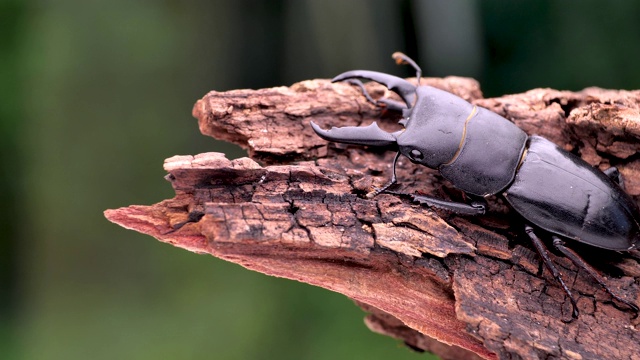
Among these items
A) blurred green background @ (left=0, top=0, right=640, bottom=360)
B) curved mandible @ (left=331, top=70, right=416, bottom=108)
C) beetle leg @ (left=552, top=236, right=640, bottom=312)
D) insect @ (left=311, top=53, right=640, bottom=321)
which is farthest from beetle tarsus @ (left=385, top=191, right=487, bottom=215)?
blurred green background @ (left=0, top=0, right=640, bottom=360)

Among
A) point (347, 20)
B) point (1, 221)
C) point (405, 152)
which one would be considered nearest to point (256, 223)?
point (405, 152)

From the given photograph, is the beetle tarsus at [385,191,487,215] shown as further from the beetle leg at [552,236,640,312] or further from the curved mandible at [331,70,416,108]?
the curved mandible at [331,70,416,108]

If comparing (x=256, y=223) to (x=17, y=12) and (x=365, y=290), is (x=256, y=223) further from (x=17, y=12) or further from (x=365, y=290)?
(x=17, y=12)

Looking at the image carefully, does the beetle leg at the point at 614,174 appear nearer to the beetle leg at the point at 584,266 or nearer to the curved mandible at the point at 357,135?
the beetle leg at the point at 584,266

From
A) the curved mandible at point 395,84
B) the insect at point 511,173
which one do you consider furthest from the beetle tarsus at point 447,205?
the curved mandible at point 395,84

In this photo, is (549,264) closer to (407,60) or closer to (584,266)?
(584,266)

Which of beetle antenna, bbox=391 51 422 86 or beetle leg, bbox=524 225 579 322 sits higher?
beetle antenna, bbox=391 51 422 86

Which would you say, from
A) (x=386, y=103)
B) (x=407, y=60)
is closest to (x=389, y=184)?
(x=386, y=103)
